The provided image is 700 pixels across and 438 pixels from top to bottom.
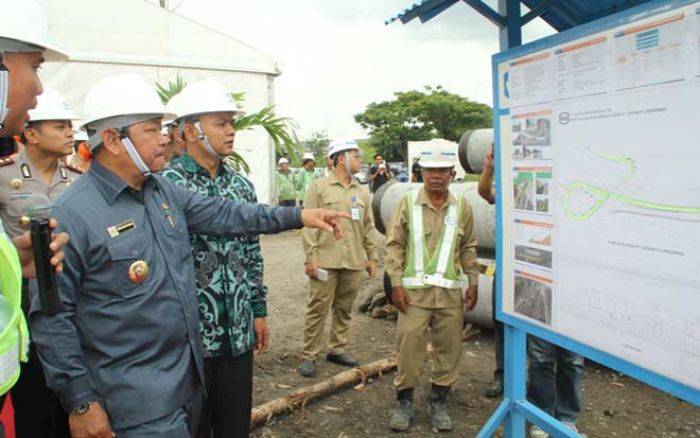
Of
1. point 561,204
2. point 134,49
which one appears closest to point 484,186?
point 561,204

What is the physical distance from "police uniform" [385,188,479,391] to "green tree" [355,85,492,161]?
1527 inches

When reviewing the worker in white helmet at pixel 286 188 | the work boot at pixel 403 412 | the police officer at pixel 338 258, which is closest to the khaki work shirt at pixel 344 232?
the police officer at pixel 338 258

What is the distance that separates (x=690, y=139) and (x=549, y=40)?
2.71ft

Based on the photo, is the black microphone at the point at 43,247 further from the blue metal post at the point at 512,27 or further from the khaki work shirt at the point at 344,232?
the khaki work shirt at the point at 344,232

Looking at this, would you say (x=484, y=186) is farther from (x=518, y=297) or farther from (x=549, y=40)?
(x=549, y=40)

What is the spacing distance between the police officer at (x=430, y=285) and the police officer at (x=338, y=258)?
1049 millimetres

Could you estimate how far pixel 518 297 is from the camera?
9.39 feet

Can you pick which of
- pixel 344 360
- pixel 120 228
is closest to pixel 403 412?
pixel 344 360

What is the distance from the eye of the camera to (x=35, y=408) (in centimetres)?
283

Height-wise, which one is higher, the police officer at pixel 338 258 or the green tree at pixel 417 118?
the green tree at pixel 417 118

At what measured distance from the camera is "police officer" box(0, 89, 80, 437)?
2.80m

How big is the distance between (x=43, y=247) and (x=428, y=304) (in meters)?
2.83

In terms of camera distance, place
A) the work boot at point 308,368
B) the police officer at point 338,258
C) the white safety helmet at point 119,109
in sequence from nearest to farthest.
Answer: the white safety helmet at point 119,109 < the work boot at point 308,368 < the police officer at point 338,258

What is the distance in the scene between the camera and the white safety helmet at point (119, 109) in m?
2.29
